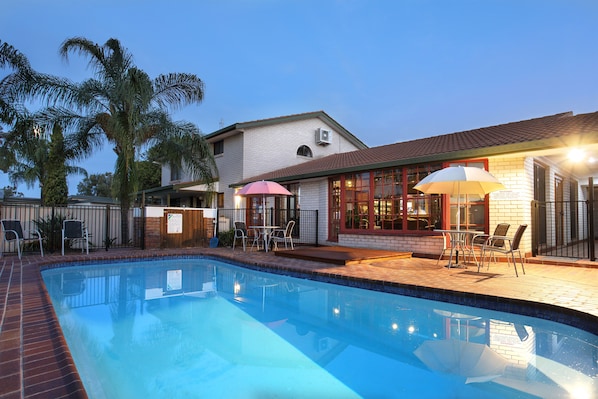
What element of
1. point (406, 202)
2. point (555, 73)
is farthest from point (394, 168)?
point (555, 73)

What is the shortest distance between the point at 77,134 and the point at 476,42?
23376 mm

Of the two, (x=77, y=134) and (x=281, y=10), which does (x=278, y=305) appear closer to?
(x=77, y=134)

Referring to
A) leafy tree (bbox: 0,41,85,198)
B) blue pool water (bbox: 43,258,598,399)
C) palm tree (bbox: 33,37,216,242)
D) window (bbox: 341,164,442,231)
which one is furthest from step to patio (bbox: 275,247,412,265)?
leafy tree (bbox: 0,41,85,198)

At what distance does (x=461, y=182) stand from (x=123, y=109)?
10158 mm

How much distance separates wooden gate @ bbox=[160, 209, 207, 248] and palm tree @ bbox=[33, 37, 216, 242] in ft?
4.36

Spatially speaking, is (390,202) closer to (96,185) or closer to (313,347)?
(313,347)

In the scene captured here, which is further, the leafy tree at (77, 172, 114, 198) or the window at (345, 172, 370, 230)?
the leafy tree at (77, 172, 114, 198)

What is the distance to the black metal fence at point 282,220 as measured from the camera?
43.3 feet

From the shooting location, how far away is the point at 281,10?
75.4ft

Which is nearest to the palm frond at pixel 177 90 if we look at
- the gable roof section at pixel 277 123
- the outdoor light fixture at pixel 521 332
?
the gable roof section at pixel 277 123

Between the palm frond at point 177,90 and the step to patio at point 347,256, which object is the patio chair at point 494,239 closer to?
the step to patio at point 347,256

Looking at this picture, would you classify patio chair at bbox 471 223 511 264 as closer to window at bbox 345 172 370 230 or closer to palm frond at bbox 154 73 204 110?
window at bbox 345 172 370 230

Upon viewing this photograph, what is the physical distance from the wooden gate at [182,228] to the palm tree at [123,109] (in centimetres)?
133

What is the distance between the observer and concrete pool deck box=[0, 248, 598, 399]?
7.97ft
